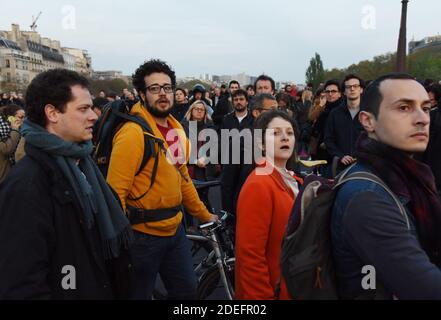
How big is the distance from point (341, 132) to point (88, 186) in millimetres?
3843

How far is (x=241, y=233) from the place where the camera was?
224 cm

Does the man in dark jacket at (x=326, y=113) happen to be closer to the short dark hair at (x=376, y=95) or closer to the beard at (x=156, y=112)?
the beard at (x=156, y=112)

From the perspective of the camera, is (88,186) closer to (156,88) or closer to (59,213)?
(59,213)

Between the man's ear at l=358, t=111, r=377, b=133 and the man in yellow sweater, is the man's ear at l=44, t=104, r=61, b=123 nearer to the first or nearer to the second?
the man in yellow sweater

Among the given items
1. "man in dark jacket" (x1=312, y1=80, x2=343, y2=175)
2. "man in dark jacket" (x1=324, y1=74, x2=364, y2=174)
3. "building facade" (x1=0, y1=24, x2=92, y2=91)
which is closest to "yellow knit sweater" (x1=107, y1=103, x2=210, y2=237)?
"man in dark jacket" (x1=324, y1=74, x2=364, y2=174)

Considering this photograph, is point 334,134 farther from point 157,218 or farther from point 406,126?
point 406,126

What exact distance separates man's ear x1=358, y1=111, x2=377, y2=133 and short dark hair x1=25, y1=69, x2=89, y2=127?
48.9 inches

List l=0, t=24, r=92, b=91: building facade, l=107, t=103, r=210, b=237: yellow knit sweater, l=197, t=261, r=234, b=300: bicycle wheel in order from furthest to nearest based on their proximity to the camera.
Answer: l=0, t=24, r=92, b=91: building facade → l=197, t=261, r=234, b=300: bicycle wheel → l=107, t=103, r=210, b=237: yellow knit sweater

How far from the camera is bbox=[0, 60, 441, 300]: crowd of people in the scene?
130cm

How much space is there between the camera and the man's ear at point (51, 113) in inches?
73.0

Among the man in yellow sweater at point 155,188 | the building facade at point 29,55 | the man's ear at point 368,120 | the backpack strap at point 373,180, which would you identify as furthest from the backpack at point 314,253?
the building facade at point 29,55

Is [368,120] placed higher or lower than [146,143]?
higher

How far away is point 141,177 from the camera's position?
2.64 metres

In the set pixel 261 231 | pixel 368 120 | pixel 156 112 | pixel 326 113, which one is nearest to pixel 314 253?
pixel 368 120
